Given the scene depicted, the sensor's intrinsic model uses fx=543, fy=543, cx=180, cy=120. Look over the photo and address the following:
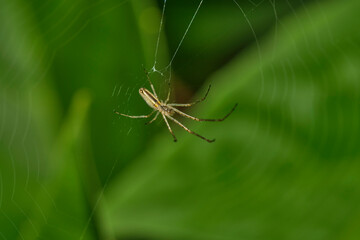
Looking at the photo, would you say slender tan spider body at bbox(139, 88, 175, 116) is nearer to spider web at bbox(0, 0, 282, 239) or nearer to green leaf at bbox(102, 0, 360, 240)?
spider web at bbox(0, 0, 282, 239)

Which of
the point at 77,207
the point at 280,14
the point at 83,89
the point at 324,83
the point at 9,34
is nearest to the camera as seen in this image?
the point at 77,207

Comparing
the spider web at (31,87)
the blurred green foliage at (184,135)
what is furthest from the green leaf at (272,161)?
the spider web at (31,87)

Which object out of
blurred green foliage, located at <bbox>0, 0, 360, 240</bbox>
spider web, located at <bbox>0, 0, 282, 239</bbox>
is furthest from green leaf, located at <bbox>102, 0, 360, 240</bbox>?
spider web, located at <bbox>0, 0, 282, 239</bbox>

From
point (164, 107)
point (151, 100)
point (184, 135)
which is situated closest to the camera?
point (184, 135)

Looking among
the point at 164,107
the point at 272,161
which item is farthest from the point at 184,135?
the point at 164,107

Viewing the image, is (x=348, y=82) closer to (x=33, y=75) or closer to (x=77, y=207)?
(x=77, y=207)

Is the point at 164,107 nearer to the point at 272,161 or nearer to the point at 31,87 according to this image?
the point at 31,87

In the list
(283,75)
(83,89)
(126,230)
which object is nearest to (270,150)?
(283,75)
